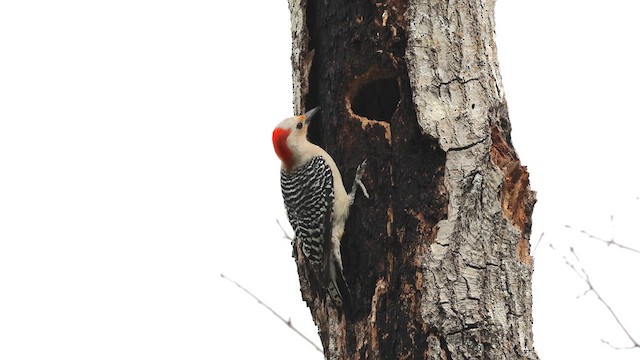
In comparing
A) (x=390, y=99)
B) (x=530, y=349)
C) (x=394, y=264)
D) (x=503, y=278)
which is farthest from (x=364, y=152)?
(x=530, y=349)

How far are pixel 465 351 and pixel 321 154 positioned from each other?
65.8 inches

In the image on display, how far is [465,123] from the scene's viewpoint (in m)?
4.15

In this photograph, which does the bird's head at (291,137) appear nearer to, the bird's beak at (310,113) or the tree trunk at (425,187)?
the bird's beak at (310,113)

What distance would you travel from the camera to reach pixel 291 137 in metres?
5.48

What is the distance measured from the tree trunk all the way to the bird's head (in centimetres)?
27

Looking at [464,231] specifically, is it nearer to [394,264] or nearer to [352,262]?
[394,264]

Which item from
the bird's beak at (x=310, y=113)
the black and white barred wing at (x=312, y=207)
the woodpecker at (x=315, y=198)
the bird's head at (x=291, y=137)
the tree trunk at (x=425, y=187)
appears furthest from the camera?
→ the bird's head at (x=291, y=137)

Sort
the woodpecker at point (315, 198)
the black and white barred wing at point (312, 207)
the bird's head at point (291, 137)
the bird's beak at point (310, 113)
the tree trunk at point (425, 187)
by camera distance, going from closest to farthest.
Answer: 1. the tree trunk at point (425, 187)
2. the woodpecker at point (315, 198)
3. the black and white barred wing at point (312, 207)
4. the bird's beak at point (310, 113)
5. the bird's head at point (291, 137)

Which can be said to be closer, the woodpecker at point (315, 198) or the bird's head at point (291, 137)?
the woodpecker at point (315, 198)

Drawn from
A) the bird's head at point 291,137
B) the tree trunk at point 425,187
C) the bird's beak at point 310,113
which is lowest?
the tree trunk at point 425,187

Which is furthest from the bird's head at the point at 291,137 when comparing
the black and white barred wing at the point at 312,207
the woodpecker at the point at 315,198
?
the black and white barred wing at the point at 312,207

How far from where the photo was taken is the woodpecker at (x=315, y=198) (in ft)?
15.0

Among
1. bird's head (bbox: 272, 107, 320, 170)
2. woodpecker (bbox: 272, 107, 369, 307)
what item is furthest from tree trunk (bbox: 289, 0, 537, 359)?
bird's head (bbox: 272, 107, 320, 170)

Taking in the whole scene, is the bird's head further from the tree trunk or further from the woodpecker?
the tree trunk
